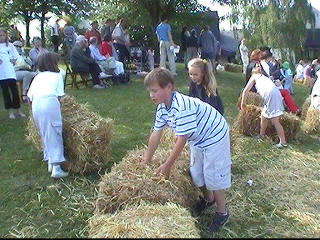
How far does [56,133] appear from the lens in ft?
18.1

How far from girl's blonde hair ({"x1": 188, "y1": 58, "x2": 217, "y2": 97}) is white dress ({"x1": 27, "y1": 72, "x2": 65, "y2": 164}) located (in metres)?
1.71

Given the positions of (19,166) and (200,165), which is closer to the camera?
(200,165)

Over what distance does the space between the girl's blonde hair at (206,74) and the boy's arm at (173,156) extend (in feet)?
4.91

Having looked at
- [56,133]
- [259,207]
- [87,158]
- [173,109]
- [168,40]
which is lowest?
[259,207]

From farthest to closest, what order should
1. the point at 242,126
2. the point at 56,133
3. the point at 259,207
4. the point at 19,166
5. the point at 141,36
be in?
the point at 141,36, the point at 242,126, the point at 19,166, the point at 56,133, the point at 259,207

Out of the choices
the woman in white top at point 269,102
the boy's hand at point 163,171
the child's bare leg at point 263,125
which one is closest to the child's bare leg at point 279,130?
the woman in white top at point 269,102

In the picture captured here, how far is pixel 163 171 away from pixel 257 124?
4304mm

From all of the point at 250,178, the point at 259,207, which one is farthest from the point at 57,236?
the point at 250,178

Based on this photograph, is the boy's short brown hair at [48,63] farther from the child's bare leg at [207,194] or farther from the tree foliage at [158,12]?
the tree foliage at [158,12]

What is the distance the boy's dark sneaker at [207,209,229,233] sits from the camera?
13.6ft

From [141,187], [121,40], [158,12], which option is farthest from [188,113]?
[158,12]

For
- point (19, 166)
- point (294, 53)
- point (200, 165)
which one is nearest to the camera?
point (200, 165)

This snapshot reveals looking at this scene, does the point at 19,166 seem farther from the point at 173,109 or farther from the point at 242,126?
the point at 242,126

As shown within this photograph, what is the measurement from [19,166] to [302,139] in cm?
507
